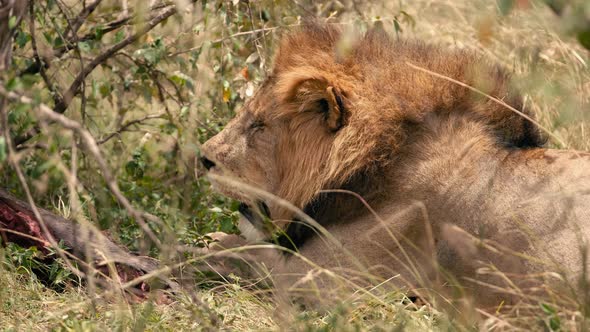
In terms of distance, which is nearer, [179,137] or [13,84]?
[13,84]

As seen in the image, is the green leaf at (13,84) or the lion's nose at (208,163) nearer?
the green leaf at (13,84)

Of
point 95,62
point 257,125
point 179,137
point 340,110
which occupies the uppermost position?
point 95,62

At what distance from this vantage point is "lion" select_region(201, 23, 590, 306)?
4312mm

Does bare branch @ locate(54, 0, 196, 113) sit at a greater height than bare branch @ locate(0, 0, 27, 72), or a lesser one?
lesser

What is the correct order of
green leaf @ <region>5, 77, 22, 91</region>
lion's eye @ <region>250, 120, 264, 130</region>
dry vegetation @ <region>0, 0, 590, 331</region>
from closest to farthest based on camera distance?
1. green leaf @ <region>5, 77, 22, 91</region>
2. dry vegetation @ <region>0, 0, 590, 331</region>
3. lion's eye @ <region>250, 120, 264, 130</region>

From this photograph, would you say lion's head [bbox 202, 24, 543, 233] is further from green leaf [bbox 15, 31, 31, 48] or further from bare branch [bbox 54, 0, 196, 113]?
green leaf [bbox 15, 31, 31, 48]

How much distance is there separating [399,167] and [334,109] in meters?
0.46

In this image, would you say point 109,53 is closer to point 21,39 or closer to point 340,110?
point 21,39

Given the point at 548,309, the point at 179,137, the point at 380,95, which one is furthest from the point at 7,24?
the point at 179,137

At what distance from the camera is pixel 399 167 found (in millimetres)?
4625

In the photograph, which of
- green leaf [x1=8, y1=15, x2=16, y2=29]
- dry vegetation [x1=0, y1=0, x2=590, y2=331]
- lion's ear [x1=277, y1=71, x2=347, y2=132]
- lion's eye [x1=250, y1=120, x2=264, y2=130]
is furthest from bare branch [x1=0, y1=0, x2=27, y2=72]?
lion's eye [x1=250, y1=120, x2=264, y2=130]

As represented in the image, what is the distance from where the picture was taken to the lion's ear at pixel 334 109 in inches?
183

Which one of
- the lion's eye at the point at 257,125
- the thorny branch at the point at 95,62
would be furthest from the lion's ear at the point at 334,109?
the thorny branch at the point at 95,62

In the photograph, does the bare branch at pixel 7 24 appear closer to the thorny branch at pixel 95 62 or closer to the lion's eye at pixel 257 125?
the lion's eye at pixel 257 125
